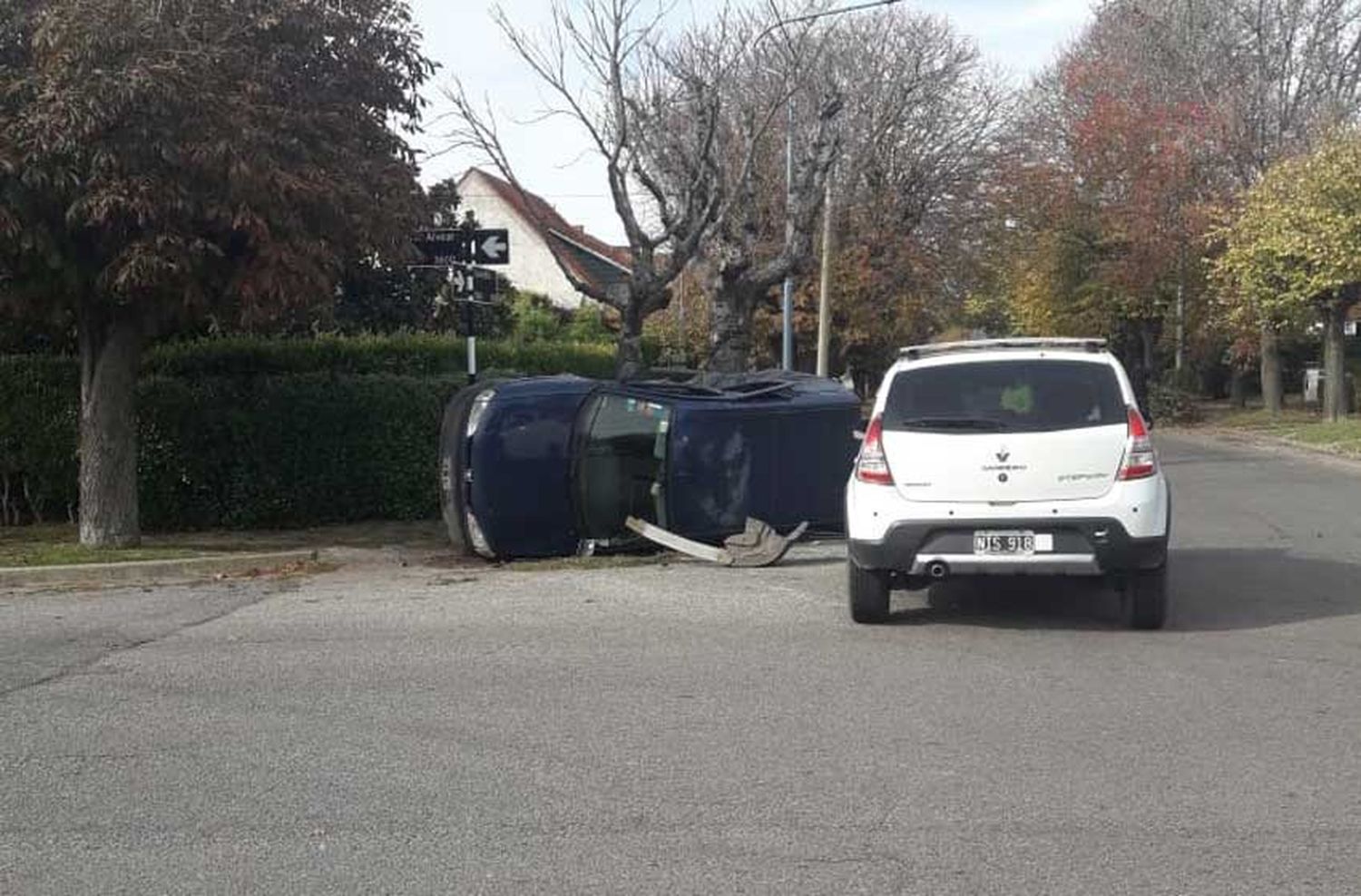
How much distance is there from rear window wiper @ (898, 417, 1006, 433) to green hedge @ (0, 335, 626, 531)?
8.70 metres

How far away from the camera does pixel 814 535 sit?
1338 cm

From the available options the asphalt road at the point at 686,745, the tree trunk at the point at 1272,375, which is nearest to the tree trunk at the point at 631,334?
the asphalt road at the point at 686,745

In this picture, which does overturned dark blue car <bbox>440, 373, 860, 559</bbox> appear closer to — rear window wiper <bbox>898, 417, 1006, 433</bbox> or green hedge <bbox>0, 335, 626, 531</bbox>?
green hedge <bbox>0, 335, 626, 531</bbox>

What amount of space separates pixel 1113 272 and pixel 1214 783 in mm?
33464

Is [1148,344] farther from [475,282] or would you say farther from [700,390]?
[700,390]

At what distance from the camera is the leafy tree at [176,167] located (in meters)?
11.6

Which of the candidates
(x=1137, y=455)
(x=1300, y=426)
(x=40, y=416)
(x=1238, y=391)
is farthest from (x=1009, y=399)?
(x=1238, y=391)

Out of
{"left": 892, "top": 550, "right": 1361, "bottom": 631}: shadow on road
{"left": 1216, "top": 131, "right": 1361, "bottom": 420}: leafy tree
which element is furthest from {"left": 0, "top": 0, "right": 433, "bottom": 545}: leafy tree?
{"left": 1216, "top": 131, "right": 1361, "bottom": 420}: leafy tree

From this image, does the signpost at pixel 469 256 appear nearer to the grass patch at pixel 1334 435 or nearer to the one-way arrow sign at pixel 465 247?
the one-way arrow sign at pixel 465 247

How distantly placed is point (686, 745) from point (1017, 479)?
3067 mm

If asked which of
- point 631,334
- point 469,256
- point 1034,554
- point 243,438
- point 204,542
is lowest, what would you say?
point 204,542

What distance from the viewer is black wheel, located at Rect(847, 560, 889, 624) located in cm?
906

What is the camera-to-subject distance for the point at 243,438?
15.8m

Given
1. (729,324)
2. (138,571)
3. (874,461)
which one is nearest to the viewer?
(874,461)
